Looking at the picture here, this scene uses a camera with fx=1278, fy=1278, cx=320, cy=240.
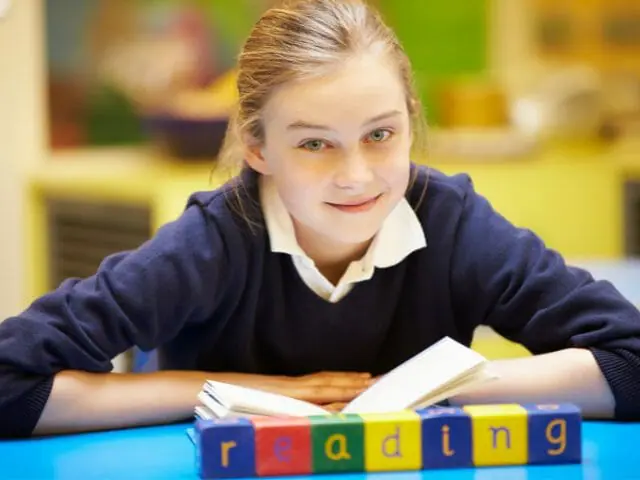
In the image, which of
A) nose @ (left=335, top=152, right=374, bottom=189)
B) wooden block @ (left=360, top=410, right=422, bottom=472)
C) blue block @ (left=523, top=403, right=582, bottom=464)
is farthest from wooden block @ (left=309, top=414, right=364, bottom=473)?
nose @ (left=335, top=152, right=374, bottom=189)

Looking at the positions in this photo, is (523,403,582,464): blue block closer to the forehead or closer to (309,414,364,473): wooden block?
(309,414,364,473): wooden block

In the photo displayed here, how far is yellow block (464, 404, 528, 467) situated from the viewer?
1029 mm

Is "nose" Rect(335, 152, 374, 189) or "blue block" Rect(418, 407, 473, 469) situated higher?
"nose" Rect(335, 152, 374, 189)

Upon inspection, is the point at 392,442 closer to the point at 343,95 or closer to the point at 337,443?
the point at 337,443

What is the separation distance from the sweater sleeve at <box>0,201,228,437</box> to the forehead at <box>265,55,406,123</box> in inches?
6.5

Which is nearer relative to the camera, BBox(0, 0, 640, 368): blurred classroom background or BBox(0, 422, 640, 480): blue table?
BBox(0, 422, 640, 480): blue table

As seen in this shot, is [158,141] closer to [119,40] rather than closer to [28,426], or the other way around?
[119,40]

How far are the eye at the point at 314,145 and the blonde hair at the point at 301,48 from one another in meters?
0.06

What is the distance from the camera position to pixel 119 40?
2.94 metres

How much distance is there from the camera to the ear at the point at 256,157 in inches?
49.5

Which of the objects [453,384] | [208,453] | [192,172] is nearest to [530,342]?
[453,384]

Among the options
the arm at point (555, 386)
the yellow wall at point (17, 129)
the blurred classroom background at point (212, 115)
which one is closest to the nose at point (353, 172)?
the arm at point (555, 386)

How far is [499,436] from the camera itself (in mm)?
1034

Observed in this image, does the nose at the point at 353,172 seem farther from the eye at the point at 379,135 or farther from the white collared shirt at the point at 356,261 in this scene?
the white collared shirt at the point at 356,261
